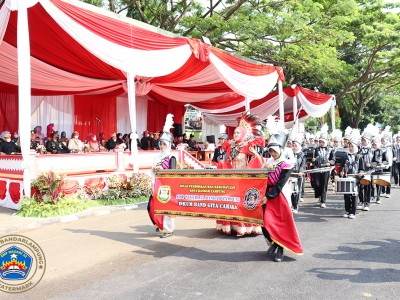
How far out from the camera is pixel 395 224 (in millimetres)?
7539

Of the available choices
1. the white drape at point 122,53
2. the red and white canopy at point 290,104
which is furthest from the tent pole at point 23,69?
the red and white canopy at point 290,104

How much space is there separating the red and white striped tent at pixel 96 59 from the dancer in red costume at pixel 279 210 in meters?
5.39

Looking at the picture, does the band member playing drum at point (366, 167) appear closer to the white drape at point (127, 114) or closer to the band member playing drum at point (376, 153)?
the band member playing drum at point (376, 153)

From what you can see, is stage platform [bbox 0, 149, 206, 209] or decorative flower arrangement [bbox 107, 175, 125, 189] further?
decorative flower arrangement [bbox 107, 175, 125, 189]

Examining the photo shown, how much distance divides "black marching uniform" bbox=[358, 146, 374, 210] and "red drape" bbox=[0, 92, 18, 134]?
38.7ft

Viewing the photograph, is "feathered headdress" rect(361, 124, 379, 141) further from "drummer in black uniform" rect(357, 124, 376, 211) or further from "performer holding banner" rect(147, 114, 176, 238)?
"performer holding banner" rect(147, 114, 176, 238)

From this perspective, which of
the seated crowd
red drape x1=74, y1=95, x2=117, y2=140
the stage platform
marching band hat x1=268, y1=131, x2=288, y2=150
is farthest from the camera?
red drape x1=74, y1=95, x2=117, y2=140

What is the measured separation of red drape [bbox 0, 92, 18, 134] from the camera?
46.5 ft

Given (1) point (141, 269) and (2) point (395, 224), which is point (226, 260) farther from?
(2) point (395, 224)

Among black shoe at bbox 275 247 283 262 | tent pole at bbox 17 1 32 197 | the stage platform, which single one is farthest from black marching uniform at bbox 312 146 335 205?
tent pole at bbox 17 1 32 197

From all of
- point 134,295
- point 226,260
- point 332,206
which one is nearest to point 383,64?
point 332,206

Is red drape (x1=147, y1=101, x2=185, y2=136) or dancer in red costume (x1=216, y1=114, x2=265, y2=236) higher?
red drape (x1=147, y1=101, x2=185, y2=136)
